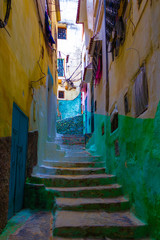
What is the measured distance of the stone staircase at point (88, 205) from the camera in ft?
10.8

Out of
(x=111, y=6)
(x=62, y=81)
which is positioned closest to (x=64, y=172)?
(x=111, y=6)

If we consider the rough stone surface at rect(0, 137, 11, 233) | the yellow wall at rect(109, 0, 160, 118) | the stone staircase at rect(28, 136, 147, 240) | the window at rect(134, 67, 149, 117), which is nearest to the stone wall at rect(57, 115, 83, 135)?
the stone staircase at rect(28, 136, 147, 240)

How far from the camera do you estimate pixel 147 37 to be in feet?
10.3

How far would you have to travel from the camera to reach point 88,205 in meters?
4.04

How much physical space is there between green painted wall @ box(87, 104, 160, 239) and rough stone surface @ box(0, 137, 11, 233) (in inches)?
76.9

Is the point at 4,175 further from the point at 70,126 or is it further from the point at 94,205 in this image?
the point at 70,126

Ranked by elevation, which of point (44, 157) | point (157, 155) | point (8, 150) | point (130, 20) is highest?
point (130, 20)

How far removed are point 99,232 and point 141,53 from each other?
8.78ft

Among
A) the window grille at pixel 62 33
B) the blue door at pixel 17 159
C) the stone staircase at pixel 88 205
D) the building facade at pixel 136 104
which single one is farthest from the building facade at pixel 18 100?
the window grille at pixel 62 33

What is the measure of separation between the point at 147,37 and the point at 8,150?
2567 mm

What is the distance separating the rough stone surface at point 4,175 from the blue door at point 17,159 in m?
0.38

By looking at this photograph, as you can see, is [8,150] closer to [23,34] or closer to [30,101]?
[30,101]

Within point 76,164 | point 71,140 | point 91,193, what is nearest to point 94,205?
point 91,193

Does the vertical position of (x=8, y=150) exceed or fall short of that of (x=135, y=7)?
it falls short
